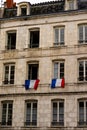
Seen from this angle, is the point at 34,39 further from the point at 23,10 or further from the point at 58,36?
the point at 23,10

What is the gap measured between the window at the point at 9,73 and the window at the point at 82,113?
5.57m

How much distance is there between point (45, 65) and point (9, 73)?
2903 millimetres

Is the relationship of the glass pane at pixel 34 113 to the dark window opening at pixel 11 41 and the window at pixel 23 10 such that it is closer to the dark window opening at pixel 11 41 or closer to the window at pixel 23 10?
the dark window opening at pixel 11 41

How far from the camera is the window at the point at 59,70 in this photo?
2792 cm

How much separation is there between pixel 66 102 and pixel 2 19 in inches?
334

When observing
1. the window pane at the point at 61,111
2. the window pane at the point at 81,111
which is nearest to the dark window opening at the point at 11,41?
the window pane at the point at 61,111

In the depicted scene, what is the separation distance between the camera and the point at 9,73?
29.2m

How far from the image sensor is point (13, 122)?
2800 cm

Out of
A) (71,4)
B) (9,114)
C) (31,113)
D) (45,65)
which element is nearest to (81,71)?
(45,65)

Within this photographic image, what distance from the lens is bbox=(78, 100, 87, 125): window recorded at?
26500 millimetres

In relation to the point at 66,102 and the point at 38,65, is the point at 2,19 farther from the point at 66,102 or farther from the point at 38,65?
the point at 66,102

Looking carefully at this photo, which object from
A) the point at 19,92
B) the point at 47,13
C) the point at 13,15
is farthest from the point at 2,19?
the point at 19,92

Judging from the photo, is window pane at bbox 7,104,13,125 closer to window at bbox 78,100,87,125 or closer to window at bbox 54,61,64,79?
window at bbox 54,61,64,79

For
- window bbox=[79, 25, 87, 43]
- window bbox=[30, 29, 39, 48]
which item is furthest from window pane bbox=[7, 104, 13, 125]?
window bbox=[79, 25, 87, 43]
